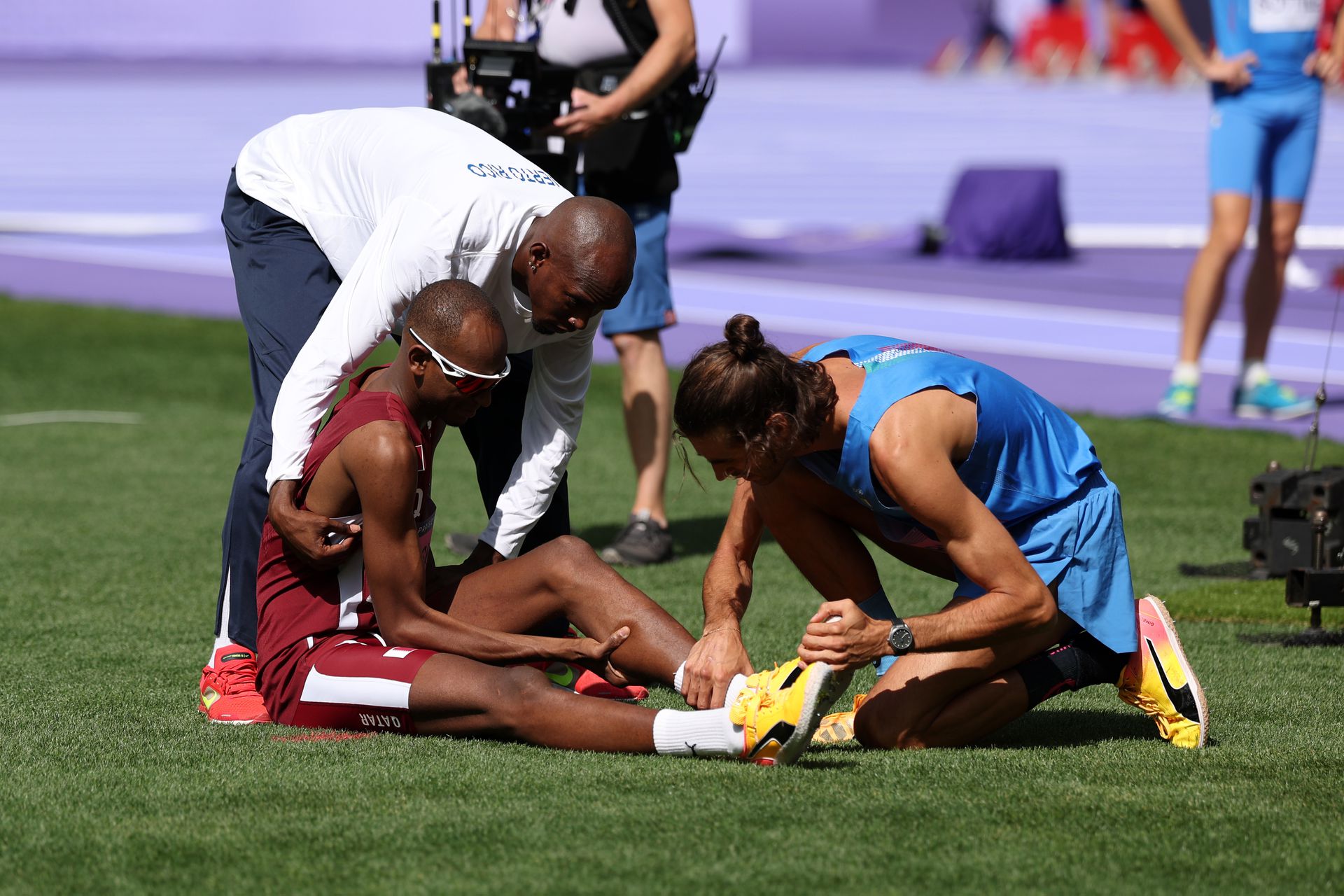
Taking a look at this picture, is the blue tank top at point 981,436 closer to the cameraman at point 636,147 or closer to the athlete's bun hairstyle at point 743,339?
the athlete's bun hairstyle at point 743,339

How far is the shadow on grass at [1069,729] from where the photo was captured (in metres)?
3.93

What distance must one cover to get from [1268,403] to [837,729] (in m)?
5.27

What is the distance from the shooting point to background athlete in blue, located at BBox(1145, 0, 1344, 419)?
812 centimetres

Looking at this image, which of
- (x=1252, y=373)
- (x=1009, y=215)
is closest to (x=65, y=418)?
(x=1252, y=373)

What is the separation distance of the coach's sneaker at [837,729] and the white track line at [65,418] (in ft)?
19.1

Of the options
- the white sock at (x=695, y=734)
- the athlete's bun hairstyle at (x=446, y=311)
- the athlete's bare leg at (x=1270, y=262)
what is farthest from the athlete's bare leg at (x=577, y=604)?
the athlete's bare leg at (x=1270, y=262)

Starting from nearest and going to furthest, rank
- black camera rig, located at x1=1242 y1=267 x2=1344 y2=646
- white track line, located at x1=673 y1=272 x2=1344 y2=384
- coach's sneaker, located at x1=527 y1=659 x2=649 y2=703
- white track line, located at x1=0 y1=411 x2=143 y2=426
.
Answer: coach's sneaker, located at x1=527 y1=659 x2=649 y2=703 < black camera rig, located at x1=1242 y1=267 x2=1344 y2=646 < white track line, located at x1=0 y1=411 x2=143 y2=426 < white track line, located at x1=673 y1=272 x2=1344 y2=384

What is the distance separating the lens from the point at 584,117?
581 centimetres

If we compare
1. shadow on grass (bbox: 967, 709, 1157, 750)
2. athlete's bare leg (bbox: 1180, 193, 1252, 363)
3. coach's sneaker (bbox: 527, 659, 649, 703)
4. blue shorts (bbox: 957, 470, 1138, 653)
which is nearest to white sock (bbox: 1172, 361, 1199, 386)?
athlete's bare leg (bbox: 1180, 193, 1252, 363)

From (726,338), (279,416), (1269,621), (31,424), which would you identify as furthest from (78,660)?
(31,424)

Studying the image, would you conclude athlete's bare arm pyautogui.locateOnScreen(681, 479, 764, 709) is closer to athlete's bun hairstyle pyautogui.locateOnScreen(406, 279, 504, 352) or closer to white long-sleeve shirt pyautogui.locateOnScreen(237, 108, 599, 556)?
white long-sleeve shirt pyautogui.locateOnScreen(237, 108, 599, 556)

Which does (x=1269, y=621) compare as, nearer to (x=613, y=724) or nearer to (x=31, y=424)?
(x=613, y=724)

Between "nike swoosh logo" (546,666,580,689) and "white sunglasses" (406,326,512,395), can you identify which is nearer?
"white sunglasses" (406,326,512,395)

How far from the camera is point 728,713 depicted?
3.59 meters
